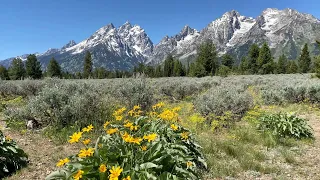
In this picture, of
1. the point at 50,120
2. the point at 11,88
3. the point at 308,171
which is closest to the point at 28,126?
the point at 50,120

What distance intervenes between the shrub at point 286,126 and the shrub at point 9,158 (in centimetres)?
615

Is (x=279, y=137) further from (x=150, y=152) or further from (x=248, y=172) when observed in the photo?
(x=150, y=152)

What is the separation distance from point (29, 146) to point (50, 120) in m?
1.94

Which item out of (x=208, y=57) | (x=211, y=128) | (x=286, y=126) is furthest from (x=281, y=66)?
(x=211, y=128)

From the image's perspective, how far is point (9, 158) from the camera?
4559 mm

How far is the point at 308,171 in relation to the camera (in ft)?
15.0

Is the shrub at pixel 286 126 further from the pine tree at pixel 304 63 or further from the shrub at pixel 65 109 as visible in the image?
the pine tree at pixel 304 63

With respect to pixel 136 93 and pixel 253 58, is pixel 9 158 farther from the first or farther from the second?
pixel 253 58

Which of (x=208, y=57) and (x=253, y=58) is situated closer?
(x=208, y=57)

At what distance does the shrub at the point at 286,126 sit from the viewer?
658 cm

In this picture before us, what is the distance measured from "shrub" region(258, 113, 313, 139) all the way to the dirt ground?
389 millimetres

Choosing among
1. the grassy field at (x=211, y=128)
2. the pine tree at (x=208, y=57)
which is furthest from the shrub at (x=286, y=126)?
the pine tree at (x=208, y=57)

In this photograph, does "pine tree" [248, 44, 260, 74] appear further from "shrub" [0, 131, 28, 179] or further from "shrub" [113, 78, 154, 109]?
"shrub" [0, 131, 28, 179]

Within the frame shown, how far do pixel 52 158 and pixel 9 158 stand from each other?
0.89m
